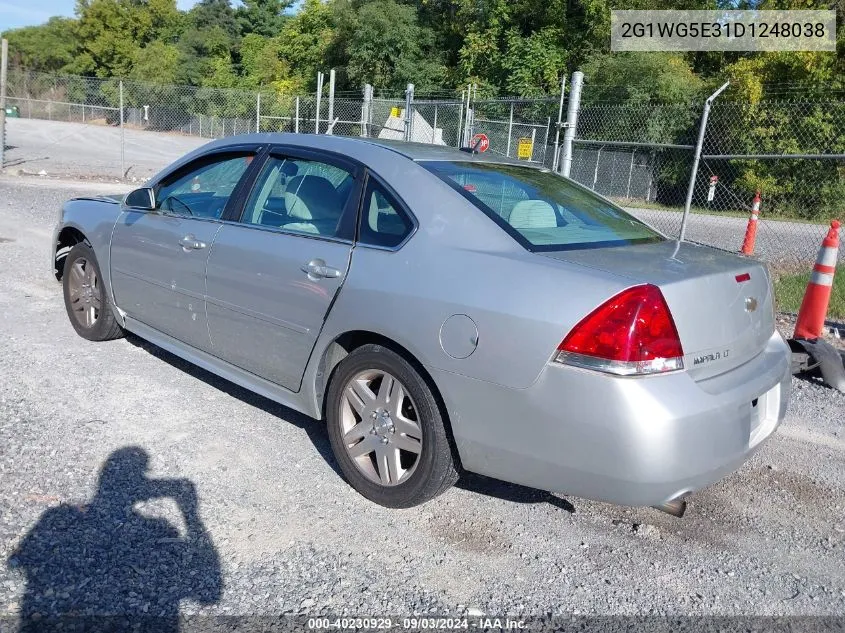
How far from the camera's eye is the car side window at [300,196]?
145 inches

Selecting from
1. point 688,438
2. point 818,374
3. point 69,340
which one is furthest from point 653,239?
point 69,340

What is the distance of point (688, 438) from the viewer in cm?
270

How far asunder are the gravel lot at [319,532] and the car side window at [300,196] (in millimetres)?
1157

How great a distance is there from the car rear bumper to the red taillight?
5 cm

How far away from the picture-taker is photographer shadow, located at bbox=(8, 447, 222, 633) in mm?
2496

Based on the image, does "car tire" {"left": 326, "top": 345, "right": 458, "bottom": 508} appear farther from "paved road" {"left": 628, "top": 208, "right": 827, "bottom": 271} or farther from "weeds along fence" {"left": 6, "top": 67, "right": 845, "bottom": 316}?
"paved road" {"left": 628, "top": 208, "right": 827, "bottom": 271}

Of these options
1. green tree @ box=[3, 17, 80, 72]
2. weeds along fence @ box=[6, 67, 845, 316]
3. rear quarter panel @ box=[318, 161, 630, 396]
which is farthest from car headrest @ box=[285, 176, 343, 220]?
green tree @ box=[3, 17, 80, 72]

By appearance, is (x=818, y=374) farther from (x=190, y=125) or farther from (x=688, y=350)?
(x=190, y=125)

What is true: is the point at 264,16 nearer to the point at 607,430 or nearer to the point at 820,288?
the point at 820,288

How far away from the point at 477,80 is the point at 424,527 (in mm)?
35840

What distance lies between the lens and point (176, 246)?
14.2 feet

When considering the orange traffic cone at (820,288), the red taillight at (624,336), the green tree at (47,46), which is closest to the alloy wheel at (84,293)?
the red taillight at (624,336)

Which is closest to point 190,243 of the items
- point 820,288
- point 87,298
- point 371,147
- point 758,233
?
point 371,147

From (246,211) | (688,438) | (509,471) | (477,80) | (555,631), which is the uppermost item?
(477,80)
